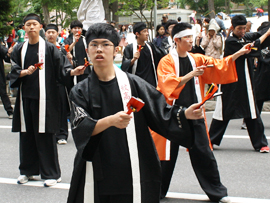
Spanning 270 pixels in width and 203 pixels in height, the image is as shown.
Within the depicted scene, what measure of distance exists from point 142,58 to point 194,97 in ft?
9.45

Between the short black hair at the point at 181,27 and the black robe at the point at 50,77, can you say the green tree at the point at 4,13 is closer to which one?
the black robe at the point at 50,77

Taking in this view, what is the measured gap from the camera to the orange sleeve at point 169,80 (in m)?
4.24

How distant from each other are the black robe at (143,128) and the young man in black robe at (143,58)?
4166 millimetres

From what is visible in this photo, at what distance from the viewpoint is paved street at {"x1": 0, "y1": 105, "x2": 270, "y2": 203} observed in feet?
14.8

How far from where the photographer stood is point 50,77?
5.01 meters

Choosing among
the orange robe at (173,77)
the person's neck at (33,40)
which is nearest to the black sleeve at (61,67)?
the person's neck at (33,40)

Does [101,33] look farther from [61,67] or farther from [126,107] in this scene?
[61,67]

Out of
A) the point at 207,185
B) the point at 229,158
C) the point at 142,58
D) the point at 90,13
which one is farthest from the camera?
the point at 90,13

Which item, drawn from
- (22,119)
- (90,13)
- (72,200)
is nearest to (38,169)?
(22,119)

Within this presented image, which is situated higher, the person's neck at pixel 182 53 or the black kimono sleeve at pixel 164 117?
the person's neck at pixel 182 53

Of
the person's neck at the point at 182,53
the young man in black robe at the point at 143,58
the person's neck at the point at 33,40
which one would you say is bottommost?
the young man in black robe at the point at 143,58

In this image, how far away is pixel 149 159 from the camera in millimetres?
2893

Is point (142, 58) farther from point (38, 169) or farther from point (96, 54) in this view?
point (96, 54)

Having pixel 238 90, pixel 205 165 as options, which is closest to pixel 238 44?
pixel 238 90
